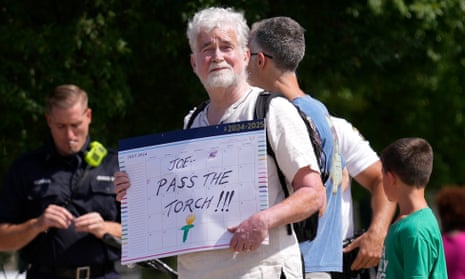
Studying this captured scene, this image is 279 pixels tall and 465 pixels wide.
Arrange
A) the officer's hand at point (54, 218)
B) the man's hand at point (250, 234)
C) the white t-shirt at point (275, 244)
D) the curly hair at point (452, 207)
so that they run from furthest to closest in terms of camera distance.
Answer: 1. the curly hair at point (452, 207)
2. the officer's hand at point (54, 218)
3. the white t-shirt at point (275, 244)
4. the man's hand at point (250, 234)

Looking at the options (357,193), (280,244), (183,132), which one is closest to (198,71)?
(183,132)

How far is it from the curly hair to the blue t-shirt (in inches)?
59.5

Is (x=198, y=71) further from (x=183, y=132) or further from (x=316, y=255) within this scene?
(x=316, y=255)

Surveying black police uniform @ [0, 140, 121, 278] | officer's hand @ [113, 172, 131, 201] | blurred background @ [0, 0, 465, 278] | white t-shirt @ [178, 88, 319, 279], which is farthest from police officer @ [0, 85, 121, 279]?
white t-shirt @ [178, 88, 319, 279]

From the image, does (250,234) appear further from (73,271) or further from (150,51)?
(150,51)

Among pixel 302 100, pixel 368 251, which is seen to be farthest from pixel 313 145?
pixel 368 251

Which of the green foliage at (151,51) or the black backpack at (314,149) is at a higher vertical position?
the green foliage at (151,51)

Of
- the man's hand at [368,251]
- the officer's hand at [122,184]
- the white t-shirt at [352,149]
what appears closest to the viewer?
the officer's hand at [122,184]

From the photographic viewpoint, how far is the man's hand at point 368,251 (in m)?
6.54

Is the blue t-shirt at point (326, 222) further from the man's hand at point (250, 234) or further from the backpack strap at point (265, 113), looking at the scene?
the man's hand at point (250, 234)

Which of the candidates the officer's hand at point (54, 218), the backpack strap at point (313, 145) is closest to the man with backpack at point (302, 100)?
the backpack strap at point (313, 145)

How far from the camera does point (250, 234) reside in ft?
16.1

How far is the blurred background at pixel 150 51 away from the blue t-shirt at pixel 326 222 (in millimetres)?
2807

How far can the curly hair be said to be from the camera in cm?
746
